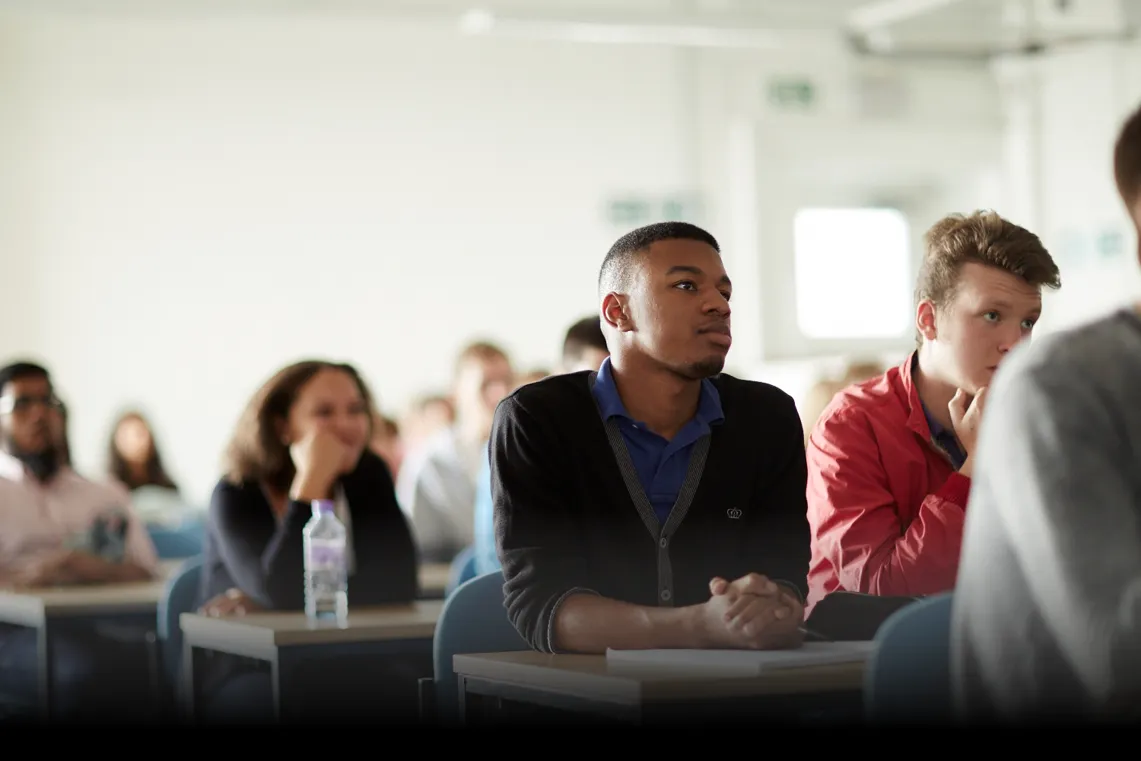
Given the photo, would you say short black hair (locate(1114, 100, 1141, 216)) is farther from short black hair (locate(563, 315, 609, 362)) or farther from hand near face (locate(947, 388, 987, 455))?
short black hair (locate(563, 315, 609, 362))

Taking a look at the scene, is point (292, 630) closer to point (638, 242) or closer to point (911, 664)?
point (638, 242)

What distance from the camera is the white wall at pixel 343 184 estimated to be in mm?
8414

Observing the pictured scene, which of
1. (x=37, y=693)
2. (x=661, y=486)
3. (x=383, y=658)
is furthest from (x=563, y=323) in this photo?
(x=661, y=486)

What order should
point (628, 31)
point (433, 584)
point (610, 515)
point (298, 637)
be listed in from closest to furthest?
1. point (610, 515)
2. point (298, 637)
3. point (433, 584)
4. point (628, 31)

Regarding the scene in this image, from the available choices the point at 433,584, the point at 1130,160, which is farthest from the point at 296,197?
the point at 1130,160

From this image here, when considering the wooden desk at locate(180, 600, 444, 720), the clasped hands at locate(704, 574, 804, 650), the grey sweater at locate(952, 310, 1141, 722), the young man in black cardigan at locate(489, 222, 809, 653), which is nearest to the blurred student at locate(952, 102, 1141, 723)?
the grey sweater at locate(952, 310, 1141, 722)

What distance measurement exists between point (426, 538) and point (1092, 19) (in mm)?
5215

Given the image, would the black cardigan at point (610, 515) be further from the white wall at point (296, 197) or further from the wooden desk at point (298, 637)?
the white wall at point (296, 197)

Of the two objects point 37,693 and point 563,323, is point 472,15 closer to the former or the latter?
point 563,323

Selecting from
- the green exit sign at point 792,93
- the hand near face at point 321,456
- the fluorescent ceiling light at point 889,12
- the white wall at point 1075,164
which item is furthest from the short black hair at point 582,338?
the green exit sign at point 792,93

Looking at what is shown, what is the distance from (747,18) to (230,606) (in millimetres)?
5083

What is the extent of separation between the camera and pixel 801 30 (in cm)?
765

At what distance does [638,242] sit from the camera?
245cm

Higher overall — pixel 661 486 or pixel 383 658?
pixel 661 486
